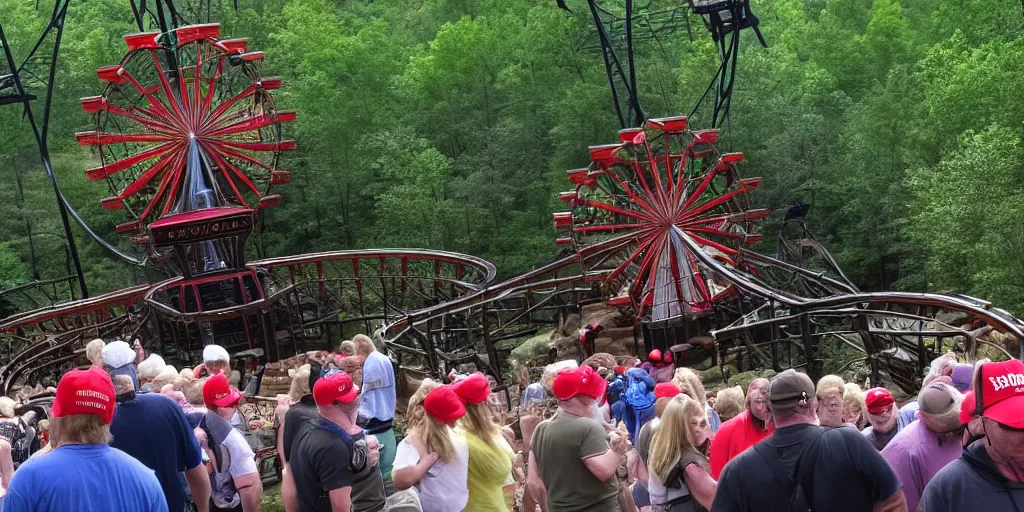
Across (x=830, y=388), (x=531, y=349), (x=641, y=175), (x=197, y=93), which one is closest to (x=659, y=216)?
(x=641, y=175)

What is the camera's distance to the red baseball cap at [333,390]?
6.32m

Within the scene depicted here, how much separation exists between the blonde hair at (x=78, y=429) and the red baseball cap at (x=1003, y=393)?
322 centimetres

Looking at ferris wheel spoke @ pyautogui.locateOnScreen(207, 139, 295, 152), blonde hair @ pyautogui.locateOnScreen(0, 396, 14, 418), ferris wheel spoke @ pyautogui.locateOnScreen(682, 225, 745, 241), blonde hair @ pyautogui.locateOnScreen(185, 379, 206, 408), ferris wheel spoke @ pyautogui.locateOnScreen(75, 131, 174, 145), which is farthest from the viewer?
ferris wheel spoke @ pyautogui.locateOnScreen(207, 139, 295, 152)

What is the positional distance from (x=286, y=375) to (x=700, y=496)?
16014mm

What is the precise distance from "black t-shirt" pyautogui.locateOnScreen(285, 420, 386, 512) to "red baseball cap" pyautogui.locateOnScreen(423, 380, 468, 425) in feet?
1.36

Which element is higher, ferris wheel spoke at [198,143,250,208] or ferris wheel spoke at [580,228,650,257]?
ferris wheel spoke at [198,143,250,208]

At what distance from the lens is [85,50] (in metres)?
47.7

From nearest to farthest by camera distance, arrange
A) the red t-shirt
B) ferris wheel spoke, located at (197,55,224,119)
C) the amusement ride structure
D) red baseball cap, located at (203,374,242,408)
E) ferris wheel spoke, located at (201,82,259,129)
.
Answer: the red t-shirt → red baseball cap, located at (203,374,242,408) → the amusement ride structure → ferris wheel spoke, located at (201,82,259,129) → ferris wheel spoke, located at (197,55,224,119)

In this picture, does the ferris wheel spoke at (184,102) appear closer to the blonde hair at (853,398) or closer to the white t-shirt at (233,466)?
the white t-shirt at (233,466)

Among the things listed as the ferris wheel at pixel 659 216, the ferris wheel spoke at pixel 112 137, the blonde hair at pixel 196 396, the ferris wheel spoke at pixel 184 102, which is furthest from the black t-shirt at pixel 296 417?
the ferris wheel spoke at pixel 184 102

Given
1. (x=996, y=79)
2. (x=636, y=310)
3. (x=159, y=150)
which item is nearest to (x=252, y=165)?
(x=159, y=150)

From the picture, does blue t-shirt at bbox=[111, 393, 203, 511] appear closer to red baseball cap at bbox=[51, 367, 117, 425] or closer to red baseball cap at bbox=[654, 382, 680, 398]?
red baseball cap at bbox=[51, 367, 117, 425]

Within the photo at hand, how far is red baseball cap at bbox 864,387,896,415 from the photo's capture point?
260 inches

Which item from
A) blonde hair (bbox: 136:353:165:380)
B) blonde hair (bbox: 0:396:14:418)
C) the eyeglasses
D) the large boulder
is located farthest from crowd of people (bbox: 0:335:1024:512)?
the large boulder
